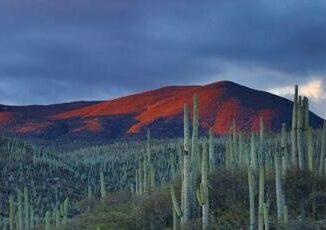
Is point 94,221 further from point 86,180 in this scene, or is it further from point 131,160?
point 131,160

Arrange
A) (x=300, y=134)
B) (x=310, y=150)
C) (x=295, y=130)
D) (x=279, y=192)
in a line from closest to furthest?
(x=279, y=192) < (x=300, y=134) < (x=295, y=130) < (x=310, y=150)

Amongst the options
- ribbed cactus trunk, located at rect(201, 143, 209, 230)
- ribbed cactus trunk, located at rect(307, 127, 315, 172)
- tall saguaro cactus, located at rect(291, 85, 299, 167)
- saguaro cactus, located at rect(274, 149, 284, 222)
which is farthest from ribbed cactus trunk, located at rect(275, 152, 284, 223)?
ribbed cactus trunk, located at rect(307, 127, 315, 172)

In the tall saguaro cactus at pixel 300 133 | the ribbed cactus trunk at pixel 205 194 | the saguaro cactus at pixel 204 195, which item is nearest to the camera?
the saguaro cactus at pixel 204 195

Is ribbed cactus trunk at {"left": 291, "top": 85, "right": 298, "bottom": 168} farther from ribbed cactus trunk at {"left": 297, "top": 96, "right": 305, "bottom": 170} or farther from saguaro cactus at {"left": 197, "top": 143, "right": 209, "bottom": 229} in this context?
saguaro cactus at {"left": 197, "top": 143, "right": 209, "bottom": 229}

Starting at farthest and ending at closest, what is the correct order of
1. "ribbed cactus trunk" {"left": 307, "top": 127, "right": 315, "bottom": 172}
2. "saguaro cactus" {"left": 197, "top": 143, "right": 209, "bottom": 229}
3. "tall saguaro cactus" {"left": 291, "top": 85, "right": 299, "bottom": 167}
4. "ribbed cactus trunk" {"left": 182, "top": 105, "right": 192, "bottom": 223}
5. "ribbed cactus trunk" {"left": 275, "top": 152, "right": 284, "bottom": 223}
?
"ribbed cactus trunk" {"left": 307, "top": 127, "right": 315, "bottom": 172}
"tall saguaro cactus" {"left": 291, "top": 85, "right": 299, "bottom": 167}
"ribbed cactus trunk" {"left": 182, "top": 105, "right": 192, "bottom": 223}
"ribbed cactus trunk" {"left": 275, "top": 152, "right": 284, "bottom": 223}
"saguaro cactus" {"left": 197, "top": 143, "right": 209, "bottom": 229}

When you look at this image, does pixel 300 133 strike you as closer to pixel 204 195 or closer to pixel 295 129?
pixel 295 129

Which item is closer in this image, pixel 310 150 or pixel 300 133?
pixel 300 133

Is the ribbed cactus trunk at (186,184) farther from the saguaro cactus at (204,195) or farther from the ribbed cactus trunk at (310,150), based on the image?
the ribbed cactus trunk at (310,150)

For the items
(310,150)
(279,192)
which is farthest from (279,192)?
(310,150)

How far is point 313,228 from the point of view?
3612cm

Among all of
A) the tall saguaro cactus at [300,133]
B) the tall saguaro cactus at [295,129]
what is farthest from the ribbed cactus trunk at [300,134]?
the tall saguaro cactus at [295,129]

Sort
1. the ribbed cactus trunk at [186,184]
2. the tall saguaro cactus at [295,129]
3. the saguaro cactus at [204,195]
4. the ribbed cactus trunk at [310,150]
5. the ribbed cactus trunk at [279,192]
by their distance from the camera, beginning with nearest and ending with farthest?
1. the saguaro cactus at [204,195]
2. the ribbed cactus trunk at [279,192]
3. the ribbed cactus trunk at [186,184]
4. the tall saguaro cactus at [295,129]
5. the ribbed cactus trunk at [310,150]

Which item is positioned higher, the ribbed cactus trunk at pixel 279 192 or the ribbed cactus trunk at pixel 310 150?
the ribbed cactus trunk at pixel 310 150

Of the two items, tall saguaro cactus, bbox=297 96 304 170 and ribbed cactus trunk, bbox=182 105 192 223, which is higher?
tall saguaro cactus, bbox=297 96 304 170
